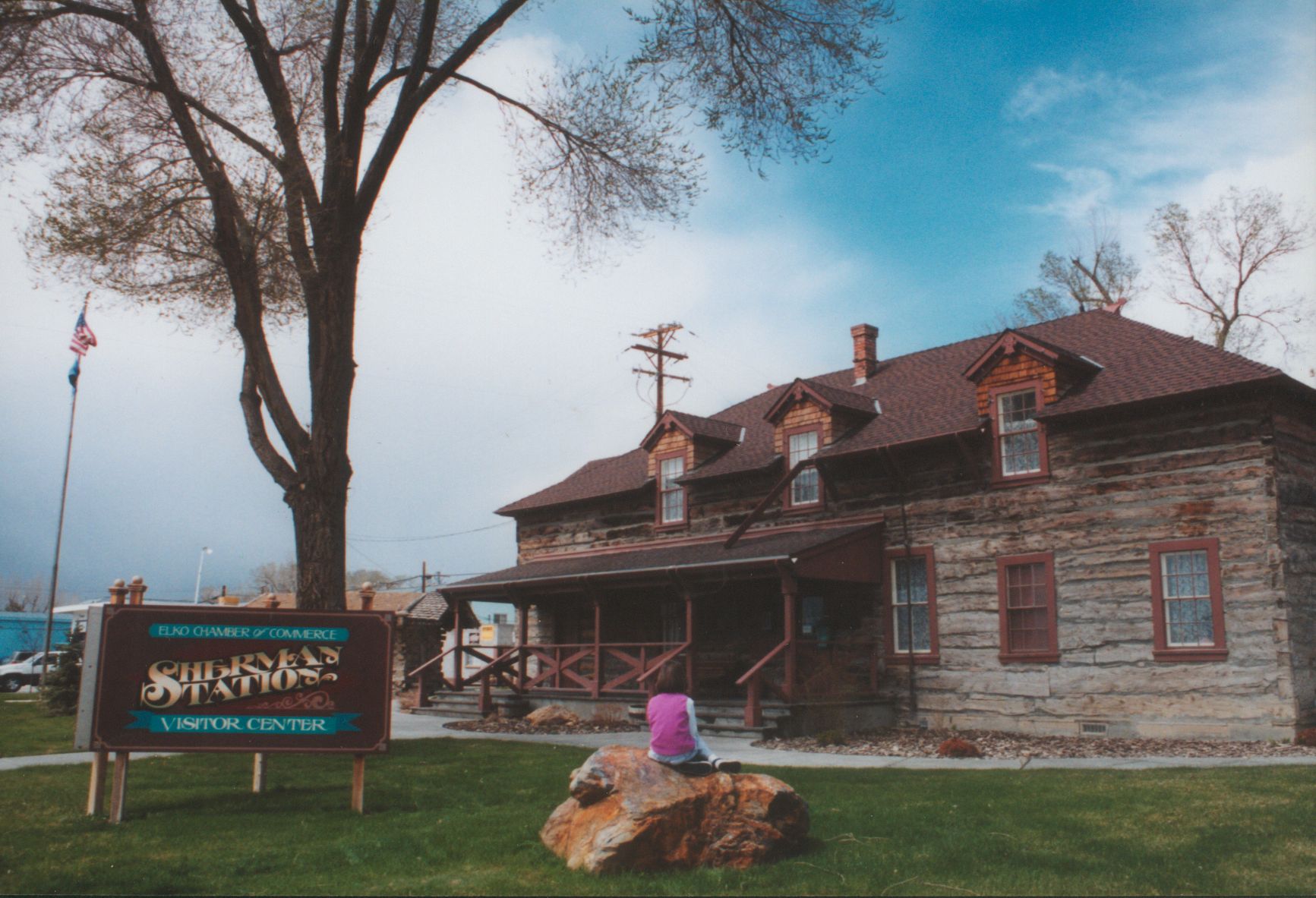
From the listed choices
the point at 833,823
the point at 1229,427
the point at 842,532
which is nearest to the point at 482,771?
the point at 833,823

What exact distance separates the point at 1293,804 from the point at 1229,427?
8.05 m

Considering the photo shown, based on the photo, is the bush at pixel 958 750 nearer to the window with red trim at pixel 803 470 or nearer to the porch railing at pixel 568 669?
the porch railing at pixel 568 669

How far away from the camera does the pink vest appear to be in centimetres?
734

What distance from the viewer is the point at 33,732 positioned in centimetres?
1731

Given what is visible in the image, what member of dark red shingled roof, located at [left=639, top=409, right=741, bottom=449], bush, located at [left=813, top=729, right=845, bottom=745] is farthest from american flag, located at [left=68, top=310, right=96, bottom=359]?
bush, located at [left=813, top=729, right=845, bottom=745]

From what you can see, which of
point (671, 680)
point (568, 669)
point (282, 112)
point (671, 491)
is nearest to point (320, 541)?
point (282, 112)

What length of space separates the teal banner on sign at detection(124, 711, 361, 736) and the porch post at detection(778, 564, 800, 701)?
9.88m

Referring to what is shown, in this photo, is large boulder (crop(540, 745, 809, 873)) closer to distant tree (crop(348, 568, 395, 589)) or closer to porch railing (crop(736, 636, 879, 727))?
porch railing (crop(736, 636, 879, 727))

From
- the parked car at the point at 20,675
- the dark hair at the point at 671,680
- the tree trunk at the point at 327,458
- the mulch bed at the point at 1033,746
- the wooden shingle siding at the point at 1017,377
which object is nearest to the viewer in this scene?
the dark hair at the point at 671,680

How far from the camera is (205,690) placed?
9008 millimetres

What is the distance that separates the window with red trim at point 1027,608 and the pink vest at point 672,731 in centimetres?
1146

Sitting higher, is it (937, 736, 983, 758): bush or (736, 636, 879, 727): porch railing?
(736, 636, 879, 727): porch railing

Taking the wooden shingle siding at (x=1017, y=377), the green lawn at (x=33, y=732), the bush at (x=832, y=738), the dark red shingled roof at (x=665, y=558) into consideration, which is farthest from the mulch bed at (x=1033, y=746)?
the green lawn at (x=33, y=732)

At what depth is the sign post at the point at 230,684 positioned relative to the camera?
878cm
